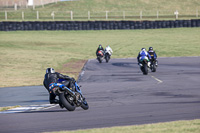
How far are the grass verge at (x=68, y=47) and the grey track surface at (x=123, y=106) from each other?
16.0 ft

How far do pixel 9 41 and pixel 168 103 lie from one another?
119ft

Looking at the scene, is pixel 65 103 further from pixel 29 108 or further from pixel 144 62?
pixel 144 62

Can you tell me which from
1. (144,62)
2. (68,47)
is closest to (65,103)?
(144,62)

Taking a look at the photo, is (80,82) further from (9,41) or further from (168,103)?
(9,41)

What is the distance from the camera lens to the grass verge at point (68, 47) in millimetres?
27766

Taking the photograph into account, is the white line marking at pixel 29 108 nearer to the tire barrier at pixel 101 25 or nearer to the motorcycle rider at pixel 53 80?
the motorcycle rider at pixel 53 80

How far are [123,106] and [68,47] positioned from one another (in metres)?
31.9

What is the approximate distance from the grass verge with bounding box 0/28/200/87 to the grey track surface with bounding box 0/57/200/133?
16.0ft

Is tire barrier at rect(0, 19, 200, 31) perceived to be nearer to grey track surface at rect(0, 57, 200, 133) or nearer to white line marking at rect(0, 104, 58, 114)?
grey track surface at rect(0, 57, 200, 133)

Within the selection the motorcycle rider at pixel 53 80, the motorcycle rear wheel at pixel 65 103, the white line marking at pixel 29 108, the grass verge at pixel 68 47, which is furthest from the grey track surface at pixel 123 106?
the grass verge at pixel 68 47

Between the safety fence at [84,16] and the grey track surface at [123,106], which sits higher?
the safety fence at [84,16]

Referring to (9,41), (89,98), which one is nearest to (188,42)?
(9,41)

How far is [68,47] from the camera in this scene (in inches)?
1757

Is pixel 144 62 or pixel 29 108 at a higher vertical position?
pixel 144 62
